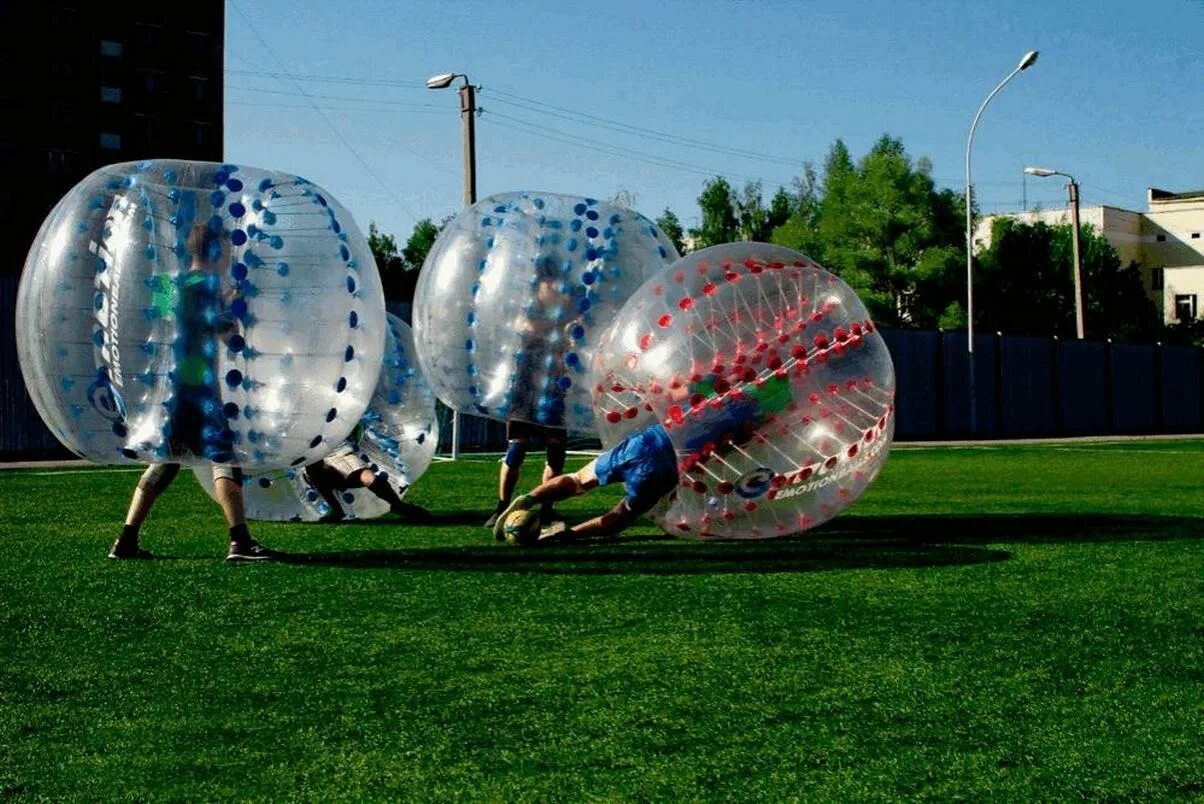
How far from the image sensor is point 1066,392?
3756 centimetres

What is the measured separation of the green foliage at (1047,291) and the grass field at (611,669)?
172 ft

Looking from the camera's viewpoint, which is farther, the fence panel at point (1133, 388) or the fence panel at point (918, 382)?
the fence panel at point (1133, 388)

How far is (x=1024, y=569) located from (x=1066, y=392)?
32233mm

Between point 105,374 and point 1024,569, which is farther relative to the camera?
point 1024,569

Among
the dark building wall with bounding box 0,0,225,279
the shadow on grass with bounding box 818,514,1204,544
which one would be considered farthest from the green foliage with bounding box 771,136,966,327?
the shadow on grass with bounding box 818,514,1204,544

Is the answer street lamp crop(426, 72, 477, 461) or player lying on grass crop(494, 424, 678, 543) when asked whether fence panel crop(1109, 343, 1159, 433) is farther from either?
player lying on grass crop(494, 424, 678, 543)

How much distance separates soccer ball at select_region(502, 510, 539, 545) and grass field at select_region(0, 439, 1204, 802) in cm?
17

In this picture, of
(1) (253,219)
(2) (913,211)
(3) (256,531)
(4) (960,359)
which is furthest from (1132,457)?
(2) (913,211)

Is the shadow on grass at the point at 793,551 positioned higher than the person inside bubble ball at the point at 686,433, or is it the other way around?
the person inside bubble ball at the point at 686,433

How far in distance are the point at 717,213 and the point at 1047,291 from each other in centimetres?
1900

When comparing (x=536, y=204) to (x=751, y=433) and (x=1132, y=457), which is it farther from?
(x=1132, y=457)

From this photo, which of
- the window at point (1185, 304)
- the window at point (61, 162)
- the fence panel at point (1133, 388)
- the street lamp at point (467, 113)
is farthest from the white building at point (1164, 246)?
the street lamp at point (467, 113)

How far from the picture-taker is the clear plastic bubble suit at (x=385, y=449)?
32.4 ft

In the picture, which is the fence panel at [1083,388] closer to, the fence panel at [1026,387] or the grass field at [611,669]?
the fence panel at [1026,387]
